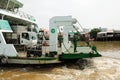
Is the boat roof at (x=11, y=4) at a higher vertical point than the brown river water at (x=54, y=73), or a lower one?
higher

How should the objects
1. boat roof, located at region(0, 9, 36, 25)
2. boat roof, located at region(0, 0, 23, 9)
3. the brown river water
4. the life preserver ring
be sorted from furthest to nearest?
boat roof, located at region(0, 0, 23, 9)
boat roof, located at region(0, 9, 36, 25)
the life preserver ring
the brown river water

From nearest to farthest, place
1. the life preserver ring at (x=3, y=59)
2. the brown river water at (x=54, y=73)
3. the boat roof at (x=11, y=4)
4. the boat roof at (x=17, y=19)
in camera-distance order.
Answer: the brown river water at (x=54, y=73)
the life preserver ring at (x=3, y=59)
the boat roof at (x=17, y=19)
the boat roof at (x=11, y=4)

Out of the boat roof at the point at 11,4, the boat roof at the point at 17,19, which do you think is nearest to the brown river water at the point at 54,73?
the boat roof at the point at 17,19

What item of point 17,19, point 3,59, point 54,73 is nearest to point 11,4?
point 17,19

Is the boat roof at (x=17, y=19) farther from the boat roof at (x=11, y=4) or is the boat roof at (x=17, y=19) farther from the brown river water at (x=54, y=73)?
the brown river water at (x=54, y=73)

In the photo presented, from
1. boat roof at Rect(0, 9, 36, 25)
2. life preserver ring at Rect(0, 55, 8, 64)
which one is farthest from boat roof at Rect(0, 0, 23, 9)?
life preserver ring at Rect(0, 55, 8, 64)

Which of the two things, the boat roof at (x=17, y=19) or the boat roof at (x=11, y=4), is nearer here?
the boat roof at (x=17, y=19)

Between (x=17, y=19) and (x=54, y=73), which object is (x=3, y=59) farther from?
(x=17, y=19)

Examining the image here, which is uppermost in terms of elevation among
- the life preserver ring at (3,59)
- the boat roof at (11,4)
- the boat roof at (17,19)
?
the boat roof at (11,4)

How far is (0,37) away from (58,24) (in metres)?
3.89

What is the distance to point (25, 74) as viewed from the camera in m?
12.7

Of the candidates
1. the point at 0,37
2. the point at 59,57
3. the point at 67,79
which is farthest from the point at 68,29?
the point at 67,79

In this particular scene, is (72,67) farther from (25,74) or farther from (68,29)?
(68,29)

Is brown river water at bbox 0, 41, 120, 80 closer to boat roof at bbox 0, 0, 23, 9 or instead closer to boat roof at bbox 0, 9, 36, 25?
boat roof at bbox 0, 9, 36, 25
